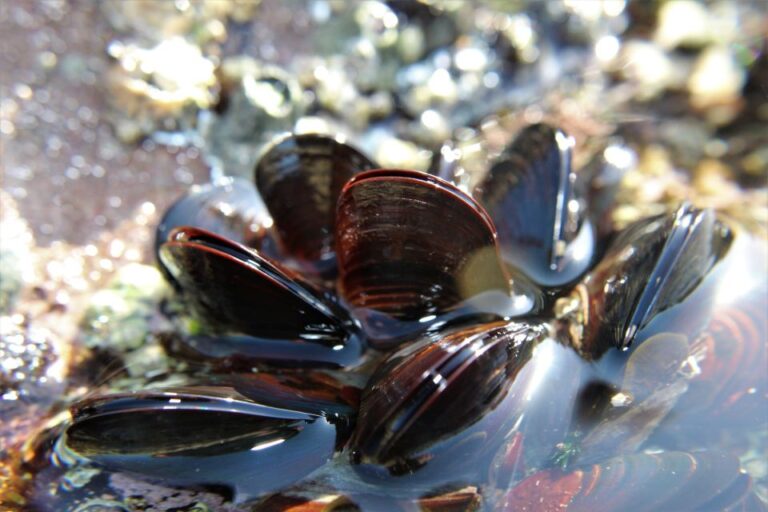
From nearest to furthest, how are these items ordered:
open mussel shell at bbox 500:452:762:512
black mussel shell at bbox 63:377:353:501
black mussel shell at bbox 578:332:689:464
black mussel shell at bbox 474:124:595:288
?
black mussel shell at bbox 63:377:353:501
open mussel shell at bbox 500:452:762:512
black mussel shell at bbox 578:332:689:464
black mussel shell at bbox 474:124:595:288

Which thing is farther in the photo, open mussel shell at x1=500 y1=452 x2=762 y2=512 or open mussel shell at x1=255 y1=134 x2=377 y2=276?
open mussel shell at x1=255 y1=134 x2=377 y2=276

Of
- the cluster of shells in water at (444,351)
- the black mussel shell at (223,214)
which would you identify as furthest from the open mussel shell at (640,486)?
the black mussel shell at (223,214)

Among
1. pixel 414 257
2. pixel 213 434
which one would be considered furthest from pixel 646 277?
pixel 213 434

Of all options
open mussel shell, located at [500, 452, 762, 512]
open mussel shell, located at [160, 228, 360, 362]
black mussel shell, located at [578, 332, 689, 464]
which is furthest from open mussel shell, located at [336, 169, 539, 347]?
open mussel shell, located at [500, 452, 762, 512]

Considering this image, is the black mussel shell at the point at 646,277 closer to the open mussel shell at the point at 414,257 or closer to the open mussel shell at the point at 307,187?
the open mussel shell at the point at 414,257

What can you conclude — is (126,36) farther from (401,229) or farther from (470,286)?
(470,286)

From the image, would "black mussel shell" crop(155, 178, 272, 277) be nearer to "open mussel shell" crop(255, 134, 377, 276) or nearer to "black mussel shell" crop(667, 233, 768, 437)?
"open mussel shell" crop(255, 134, 377, 276)

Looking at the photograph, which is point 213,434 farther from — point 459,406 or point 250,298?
point 459,406

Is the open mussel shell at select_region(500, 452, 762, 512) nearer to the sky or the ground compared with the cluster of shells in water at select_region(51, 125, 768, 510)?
nearer to the ground

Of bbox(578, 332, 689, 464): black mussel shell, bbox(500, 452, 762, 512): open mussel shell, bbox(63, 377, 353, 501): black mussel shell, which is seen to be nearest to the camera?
bbox(63, 377, 353, 501): black mussel shell
